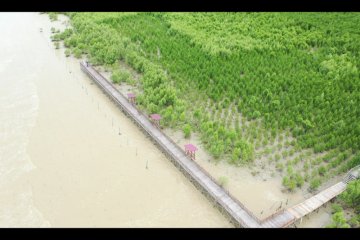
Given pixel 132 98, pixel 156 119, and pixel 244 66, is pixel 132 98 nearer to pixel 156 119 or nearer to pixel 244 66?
pixel 156 119

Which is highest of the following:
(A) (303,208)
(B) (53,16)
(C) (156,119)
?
(B) (53,16)

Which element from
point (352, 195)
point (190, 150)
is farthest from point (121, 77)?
point (352, 195)

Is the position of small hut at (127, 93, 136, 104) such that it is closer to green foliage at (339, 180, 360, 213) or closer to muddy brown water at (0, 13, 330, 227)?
Result: muddy brown water at (0, 13, 330, 227)

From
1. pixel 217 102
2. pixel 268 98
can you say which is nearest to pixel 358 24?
pixel 268 98

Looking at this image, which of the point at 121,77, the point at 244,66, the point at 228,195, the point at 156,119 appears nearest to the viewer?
the point at 228,195

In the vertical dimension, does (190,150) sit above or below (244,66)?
below

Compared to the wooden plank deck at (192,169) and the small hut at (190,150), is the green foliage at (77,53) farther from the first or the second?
the small hut at (190,150)
